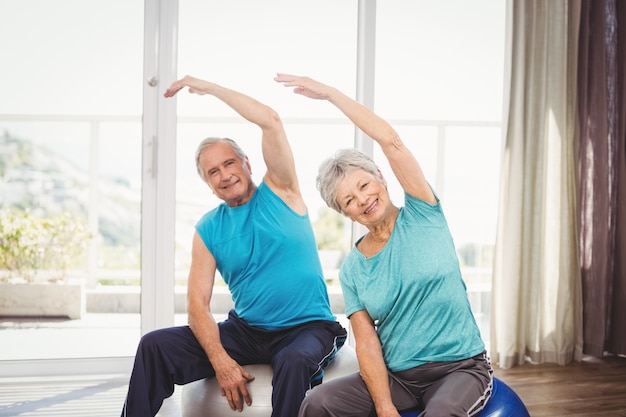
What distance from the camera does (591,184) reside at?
3369mm

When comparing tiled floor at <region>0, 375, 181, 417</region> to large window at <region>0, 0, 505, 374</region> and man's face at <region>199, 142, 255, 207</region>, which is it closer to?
large window at <region>0, 0, 505, 374</region>

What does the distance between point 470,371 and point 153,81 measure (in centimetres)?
219

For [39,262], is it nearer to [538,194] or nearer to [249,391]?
[249,391]

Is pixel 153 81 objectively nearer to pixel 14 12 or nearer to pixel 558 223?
pixel 14 12

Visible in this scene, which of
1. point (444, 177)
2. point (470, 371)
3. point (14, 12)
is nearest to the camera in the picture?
point (470, 371)

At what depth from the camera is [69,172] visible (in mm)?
3186

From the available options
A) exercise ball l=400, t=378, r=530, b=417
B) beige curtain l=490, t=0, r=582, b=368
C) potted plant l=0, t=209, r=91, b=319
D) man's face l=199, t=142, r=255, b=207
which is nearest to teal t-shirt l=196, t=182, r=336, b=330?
man's face l=199, t=142, r=255, b=207

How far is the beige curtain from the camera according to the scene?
10.5ft

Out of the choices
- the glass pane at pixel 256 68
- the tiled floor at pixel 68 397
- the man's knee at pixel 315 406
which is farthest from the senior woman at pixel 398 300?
the glass pane at pixel 256 68

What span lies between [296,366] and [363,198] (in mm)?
555

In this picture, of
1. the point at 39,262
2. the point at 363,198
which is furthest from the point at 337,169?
the point at 39,262

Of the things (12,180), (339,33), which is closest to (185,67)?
(339,33)

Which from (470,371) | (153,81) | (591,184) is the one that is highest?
(153,81)

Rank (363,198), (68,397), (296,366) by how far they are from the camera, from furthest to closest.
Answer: (68,397) → (296,366) → (363,198)
